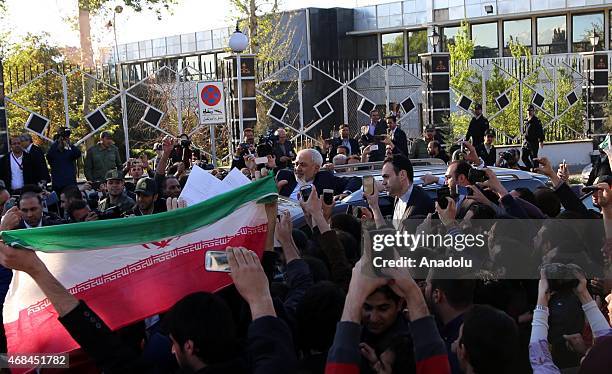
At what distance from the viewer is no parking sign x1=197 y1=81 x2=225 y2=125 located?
19047 millimetres

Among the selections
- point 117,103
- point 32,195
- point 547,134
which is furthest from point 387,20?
point 32,195

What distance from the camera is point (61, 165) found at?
15250mm

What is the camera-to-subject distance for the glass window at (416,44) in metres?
44.8

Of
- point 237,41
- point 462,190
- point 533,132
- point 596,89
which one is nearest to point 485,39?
point 596,89

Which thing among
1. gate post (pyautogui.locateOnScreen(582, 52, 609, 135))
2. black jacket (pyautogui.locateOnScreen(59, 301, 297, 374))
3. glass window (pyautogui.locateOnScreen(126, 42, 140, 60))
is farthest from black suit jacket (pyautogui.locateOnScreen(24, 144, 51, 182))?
glass window (pyautogui.locateOnScreen(126, 42, 140, 60))

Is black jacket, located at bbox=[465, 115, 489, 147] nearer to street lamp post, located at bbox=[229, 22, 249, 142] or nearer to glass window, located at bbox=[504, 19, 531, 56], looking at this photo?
street lamp post, located at bbox=[229, 22, 249, 142]

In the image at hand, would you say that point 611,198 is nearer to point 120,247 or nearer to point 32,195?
point 120,247

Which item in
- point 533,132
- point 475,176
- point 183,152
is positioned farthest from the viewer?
point 533,132

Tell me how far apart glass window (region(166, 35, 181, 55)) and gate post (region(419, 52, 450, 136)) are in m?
23.2

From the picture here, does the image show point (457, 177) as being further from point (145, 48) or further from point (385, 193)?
point (145, 48)

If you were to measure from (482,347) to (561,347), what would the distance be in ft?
3.55

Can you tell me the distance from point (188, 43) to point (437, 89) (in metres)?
22.7

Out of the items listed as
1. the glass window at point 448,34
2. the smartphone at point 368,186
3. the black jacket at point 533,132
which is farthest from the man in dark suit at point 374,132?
the glass window at point 448,34

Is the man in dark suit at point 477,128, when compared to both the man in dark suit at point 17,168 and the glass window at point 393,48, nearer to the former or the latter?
the man in dark suit at point 17,168
